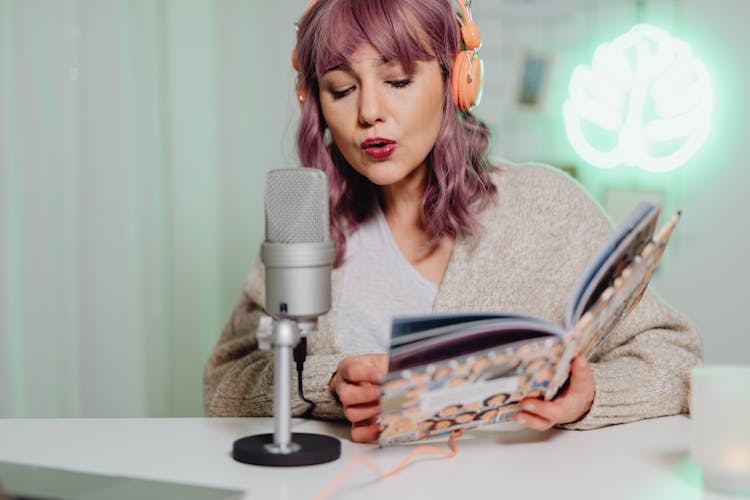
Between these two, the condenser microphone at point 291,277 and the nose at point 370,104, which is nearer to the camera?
the condenser microphone at point 291,277

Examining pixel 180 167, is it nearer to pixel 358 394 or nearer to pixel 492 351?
pixel 358 394

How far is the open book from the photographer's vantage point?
0.77 m

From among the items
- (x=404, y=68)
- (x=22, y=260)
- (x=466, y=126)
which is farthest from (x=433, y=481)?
(x=22, y=260)

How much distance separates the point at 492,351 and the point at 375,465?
19cm

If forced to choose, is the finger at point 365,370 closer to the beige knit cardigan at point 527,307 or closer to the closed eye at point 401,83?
the beige knit cardigan at point 527,307

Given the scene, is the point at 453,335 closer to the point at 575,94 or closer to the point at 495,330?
the point at 495,330

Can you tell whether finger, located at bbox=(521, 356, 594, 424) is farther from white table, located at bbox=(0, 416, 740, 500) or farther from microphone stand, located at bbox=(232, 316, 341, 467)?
microphone stand, located at bbox=(232, 316, 341, 467)

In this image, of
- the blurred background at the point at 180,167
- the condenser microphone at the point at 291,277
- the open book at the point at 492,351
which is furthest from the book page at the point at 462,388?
the blurred background at the point at 180,167

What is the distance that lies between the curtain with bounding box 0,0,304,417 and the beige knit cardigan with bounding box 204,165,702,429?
21.5 inches

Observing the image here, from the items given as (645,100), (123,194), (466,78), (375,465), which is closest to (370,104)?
(466,78)

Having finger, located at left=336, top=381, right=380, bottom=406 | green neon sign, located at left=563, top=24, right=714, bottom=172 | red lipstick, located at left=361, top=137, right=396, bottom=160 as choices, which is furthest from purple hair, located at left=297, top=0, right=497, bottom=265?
green neon sign, located at left=563, top=24, right=714, bottom=172

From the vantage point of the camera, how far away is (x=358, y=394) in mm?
962

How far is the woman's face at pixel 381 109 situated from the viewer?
1.17 m

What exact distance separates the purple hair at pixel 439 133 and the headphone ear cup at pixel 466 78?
0.02 m
